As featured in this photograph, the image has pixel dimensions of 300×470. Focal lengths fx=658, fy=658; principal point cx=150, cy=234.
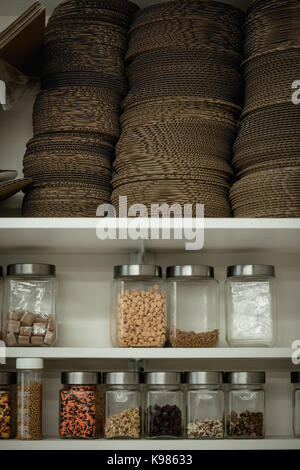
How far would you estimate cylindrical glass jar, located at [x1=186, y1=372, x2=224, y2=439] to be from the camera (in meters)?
1.63

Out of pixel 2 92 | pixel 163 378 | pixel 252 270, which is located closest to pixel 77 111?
pixel 2 92

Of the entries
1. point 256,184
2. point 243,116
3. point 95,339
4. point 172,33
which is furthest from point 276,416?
point 172,33

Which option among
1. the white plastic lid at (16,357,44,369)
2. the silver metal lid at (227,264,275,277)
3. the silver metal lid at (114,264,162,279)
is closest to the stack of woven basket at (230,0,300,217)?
the silver metal lid at (227,264,275,277)

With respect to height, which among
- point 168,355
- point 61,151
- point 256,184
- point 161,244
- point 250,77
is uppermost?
point 250,77

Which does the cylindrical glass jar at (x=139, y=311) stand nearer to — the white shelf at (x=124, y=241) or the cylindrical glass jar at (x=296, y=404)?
the white shelf at (x=124, y=241)

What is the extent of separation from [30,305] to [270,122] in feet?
2.56

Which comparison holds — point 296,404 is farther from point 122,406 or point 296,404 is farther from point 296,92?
point 296,92

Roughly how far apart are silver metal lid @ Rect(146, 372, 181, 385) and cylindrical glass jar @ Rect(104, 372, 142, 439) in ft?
0.14

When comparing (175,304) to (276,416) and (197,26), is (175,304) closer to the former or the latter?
(276,416)

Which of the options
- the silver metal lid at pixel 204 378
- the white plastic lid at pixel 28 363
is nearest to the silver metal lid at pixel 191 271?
the silver metal lid at pixel 204 378

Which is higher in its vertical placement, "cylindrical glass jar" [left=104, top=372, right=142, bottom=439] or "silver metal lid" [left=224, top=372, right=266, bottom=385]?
"silver metal lid" [left=224, top=372, right=266, bottom=385]

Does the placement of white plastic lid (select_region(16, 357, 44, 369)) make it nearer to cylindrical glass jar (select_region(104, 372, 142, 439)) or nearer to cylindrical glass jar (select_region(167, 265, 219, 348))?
cylindrical glass jar (select_region(104, 372, 142, 439))

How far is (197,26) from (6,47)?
505mm

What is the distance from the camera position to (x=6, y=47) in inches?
66.9
